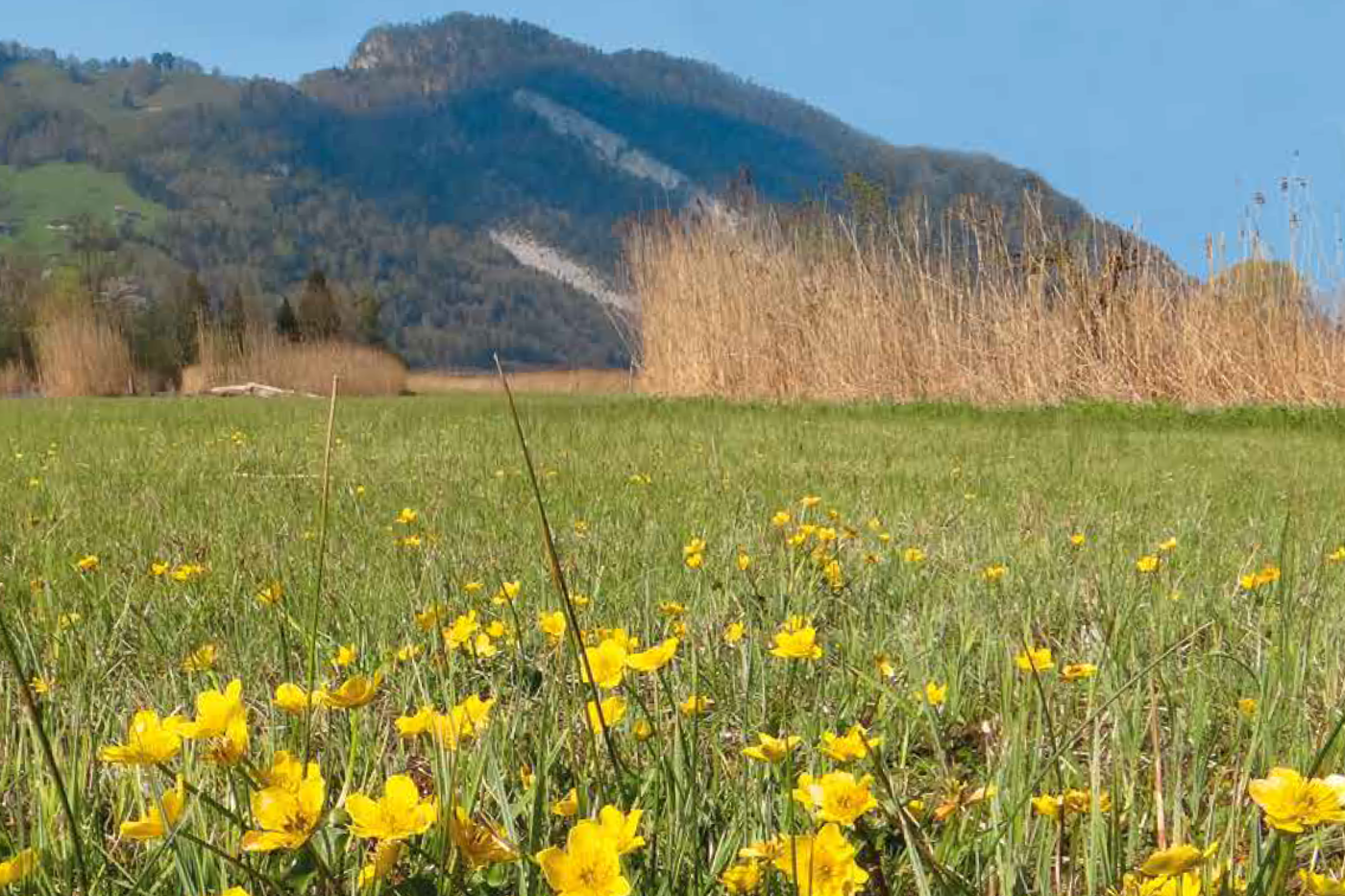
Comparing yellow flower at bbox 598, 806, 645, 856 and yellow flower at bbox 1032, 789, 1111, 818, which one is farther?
yellow flower at bbox 1032, 789, 1111, 818

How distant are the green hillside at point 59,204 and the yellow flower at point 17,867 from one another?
10610cm

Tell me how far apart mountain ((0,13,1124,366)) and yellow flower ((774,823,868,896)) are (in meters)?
83.3

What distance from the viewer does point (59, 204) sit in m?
113

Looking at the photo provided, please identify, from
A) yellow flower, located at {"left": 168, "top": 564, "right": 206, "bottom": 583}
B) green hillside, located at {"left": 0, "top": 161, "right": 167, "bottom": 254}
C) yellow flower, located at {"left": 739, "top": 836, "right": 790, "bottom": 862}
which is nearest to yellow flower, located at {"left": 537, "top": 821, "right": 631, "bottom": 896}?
yellow flower, located at {"left": 739, "top": 836, "right": 790, "bottom": 862}

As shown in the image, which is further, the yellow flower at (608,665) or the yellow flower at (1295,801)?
the yellow flower at (608,665)

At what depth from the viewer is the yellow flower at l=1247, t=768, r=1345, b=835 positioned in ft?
1.70

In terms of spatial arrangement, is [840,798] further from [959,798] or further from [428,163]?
[428,163]

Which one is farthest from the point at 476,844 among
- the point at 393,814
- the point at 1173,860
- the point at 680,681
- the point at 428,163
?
the point at 428,163

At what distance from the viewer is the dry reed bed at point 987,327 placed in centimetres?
809

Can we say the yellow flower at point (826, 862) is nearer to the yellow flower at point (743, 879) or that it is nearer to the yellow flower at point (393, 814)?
the yellow flower at point (743, 879)

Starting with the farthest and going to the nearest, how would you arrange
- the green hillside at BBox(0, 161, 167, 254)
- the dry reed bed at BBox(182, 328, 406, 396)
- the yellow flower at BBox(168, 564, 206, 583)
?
the green hillside at BBox(0, 161, 167, 254) → the dry reed bed at BBox(182, 328, 406, 396) → the yellow flower at BBox(168, 564, 206, 583)

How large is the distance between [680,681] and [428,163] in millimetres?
170774

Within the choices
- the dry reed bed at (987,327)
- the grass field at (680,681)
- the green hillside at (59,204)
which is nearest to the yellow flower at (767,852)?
the grass field at (680,681)

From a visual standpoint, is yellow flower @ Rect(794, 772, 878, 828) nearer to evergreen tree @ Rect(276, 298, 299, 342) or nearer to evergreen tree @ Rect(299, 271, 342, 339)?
evergreen tree @ Rect(276, 298, 299, 342)
